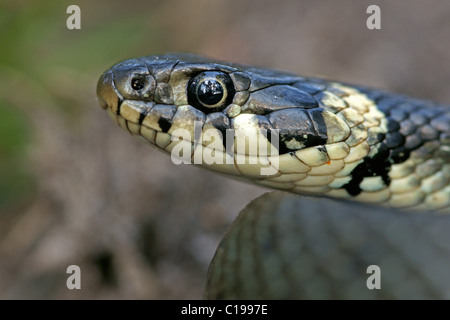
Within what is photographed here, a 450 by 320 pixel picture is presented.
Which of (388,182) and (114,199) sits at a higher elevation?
(114,199)

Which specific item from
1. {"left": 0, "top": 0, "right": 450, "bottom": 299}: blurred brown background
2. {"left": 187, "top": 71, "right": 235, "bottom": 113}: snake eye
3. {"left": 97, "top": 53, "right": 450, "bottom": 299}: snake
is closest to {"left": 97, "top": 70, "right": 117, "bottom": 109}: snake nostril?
{"left": 97, "top": 53, "right": 450, "bottom": 299}: snake

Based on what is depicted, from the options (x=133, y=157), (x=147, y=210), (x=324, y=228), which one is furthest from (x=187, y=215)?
(x=324, y=228)

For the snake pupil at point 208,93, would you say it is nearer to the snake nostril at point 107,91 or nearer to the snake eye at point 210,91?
the snake eye at point 210,91

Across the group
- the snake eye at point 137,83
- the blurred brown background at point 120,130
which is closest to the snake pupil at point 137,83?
the snake eye at point 137,83

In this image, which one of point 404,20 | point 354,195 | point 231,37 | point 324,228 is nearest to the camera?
point 324,228

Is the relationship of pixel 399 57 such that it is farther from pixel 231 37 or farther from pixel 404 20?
pixel 231 37

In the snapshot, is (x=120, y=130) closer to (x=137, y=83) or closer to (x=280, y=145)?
(x=137, y=83)

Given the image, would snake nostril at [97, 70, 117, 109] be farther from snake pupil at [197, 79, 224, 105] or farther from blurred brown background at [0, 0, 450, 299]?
blurred brown background at [0, 0, 450, 299]
